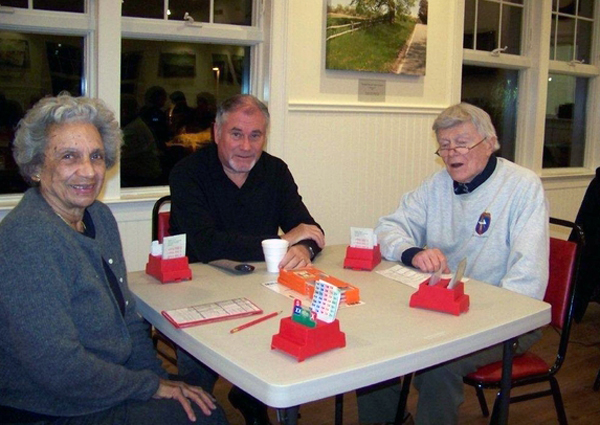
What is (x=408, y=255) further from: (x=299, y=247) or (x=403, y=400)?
(x=403, y=400)

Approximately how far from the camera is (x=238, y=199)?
239cm

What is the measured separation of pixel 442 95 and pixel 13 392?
3409 millimetres

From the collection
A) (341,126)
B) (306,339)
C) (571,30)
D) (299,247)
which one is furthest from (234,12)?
(571,30)

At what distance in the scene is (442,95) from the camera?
423 centimetres

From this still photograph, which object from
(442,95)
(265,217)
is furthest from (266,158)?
(442,95)

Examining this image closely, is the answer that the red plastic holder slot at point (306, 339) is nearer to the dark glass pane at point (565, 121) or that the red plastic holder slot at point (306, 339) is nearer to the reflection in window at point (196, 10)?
the reflection in window at point (196, 10)

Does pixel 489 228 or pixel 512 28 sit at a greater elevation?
pixel 512 28

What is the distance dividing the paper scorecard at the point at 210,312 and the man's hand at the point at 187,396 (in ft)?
0.59

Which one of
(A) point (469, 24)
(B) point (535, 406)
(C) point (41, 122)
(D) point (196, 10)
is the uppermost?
(A) point (469, 24)

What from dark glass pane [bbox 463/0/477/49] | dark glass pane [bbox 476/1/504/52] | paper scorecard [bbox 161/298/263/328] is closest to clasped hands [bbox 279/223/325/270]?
paper scorecard [bbox 161/298/263/328]

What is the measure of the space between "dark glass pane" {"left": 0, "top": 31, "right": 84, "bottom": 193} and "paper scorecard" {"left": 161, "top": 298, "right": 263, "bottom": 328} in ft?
6.11

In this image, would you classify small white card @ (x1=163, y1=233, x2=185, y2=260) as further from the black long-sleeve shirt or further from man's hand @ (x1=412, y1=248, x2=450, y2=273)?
man's hand @ (x1=412, y1=248, x2=450, y2=273)

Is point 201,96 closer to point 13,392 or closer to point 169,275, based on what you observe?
point 169,275

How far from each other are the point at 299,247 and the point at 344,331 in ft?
2.16
